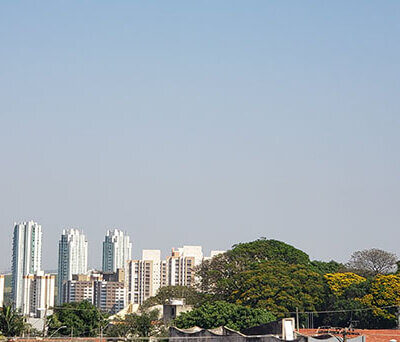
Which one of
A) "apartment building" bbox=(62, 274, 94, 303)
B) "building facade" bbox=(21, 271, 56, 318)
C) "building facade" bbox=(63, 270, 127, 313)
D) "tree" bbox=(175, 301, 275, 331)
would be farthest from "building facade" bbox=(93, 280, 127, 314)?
"tree" bbox=(175, 301, 275, 331)

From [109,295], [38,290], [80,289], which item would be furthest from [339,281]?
[38,290]

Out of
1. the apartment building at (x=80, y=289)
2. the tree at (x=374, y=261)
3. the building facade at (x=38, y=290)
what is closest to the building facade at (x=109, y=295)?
the apartment building at (x=80, y=289)

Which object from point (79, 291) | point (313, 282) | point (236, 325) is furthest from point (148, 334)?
point (79, 291)

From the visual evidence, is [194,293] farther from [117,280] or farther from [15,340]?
[117,280]

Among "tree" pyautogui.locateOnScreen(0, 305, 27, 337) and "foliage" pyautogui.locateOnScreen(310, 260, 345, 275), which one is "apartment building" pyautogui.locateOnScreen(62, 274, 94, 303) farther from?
"tree" pyautogui.locateOnScreen(0, 305, 27, 337)

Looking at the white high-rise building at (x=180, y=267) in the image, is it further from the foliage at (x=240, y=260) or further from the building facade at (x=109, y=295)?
the foliage at (x=240, y=260)

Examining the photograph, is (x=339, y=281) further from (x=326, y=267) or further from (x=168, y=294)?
(x=168, y=294)
